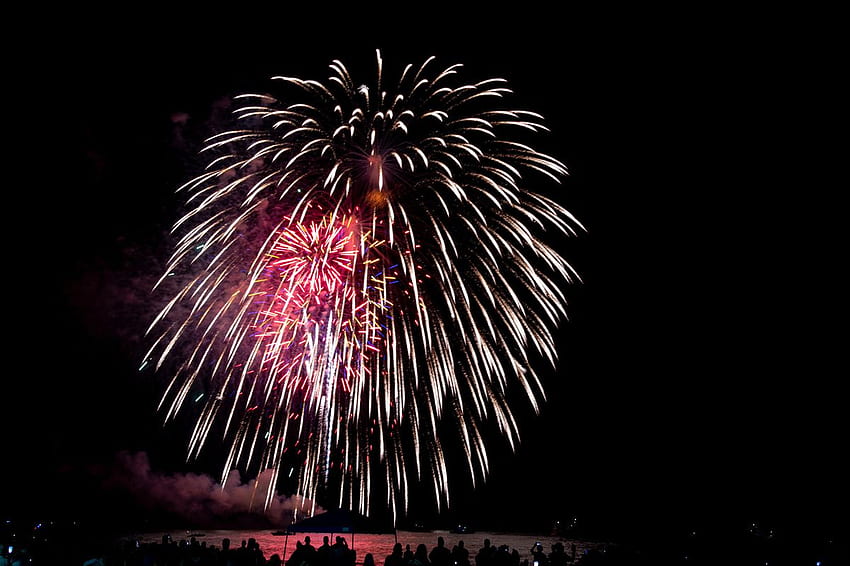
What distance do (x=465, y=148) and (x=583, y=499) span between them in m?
73.8

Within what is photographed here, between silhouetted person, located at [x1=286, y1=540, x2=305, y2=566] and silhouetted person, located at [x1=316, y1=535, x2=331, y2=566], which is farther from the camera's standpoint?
silhouetted person, located at [x1=316, y1=535, x2=331, y2=566]

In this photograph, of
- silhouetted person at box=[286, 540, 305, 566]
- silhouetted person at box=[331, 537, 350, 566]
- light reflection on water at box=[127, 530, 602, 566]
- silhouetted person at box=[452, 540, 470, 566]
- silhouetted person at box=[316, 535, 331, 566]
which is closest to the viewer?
silhouetted person at box=[286, 540, 305, 566]

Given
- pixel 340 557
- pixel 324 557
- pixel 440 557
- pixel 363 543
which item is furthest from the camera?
pixel 363 543

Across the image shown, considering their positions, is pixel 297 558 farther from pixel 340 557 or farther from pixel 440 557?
pixel 440 557

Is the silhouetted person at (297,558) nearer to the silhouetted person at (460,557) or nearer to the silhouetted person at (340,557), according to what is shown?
the silhouetted person at (340,557)

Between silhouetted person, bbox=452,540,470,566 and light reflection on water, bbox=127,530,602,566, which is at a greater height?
light reflection on water, bbox=127,530,602,566

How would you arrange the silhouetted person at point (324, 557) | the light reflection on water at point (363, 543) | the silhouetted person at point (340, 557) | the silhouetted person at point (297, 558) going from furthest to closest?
the light reflection on water at point (363, 543), the silhouetted person at point (324, 557), the silhouetted person at point (340, 557), the silhouetted person at point (297, 558)

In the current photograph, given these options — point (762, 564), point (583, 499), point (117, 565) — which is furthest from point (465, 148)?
point (583, 499)

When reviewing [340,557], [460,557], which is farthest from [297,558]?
[460,557]

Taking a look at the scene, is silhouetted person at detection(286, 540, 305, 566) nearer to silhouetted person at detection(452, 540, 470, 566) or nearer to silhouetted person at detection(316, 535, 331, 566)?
silhouetted person at detection(316, 535, 331, 566)

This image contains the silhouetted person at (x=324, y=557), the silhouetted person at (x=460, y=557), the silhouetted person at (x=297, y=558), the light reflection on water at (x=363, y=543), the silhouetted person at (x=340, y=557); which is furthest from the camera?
the light reflection on water at (x=363, y=543)

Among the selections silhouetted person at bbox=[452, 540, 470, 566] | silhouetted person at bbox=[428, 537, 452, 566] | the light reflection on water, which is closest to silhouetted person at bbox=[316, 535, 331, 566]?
silhouetted person at bbox=[428, 537, 452, 566]

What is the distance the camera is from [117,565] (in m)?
13.3

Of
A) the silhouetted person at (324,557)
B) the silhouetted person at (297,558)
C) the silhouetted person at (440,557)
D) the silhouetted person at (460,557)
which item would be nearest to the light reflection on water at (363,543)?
the silhouetted person at (460,557)
